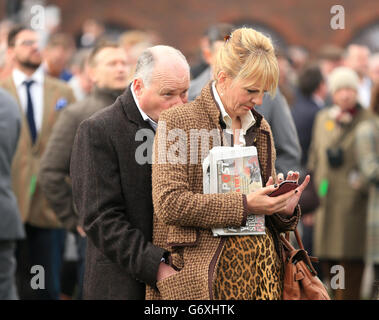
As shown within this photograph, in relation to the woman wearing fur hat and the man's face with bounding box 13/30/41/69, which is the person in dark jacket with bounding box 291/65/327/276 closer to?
the woman wearing fur hat

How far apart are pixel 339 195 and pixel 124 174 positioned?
4461mm

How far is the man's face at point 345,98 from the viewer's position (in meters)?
7.72

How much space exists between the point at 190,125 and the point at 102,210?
574 mm

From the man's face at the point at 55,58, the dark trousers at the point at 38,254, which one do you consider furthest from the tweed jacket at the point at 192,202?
the man's face at the point at 55,58

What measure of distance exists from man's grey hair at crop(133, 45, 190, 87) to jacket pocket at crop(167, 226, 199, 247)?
0.68 metres

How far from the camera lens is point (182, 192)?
340 cm

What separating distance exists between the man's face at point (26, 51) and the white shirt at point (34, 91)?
0.07 meters

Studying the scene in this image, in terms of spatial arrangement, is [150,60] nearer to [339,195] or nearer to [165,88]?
[165,88]

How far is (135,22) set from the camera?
28.2m

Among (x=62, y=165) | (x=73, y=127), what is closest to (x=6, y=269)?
(x=62, y=165)

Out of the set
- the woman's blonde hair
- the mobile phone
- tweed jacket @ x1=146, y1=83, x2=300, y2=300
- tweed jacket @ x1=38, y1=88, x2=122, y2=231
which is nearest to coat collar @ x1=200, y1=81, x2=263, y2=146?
tweed jacket @ x1=146, y1=83, x2=300, y2=300

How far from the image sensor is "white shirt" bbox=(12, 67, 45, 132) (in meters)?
6.75
